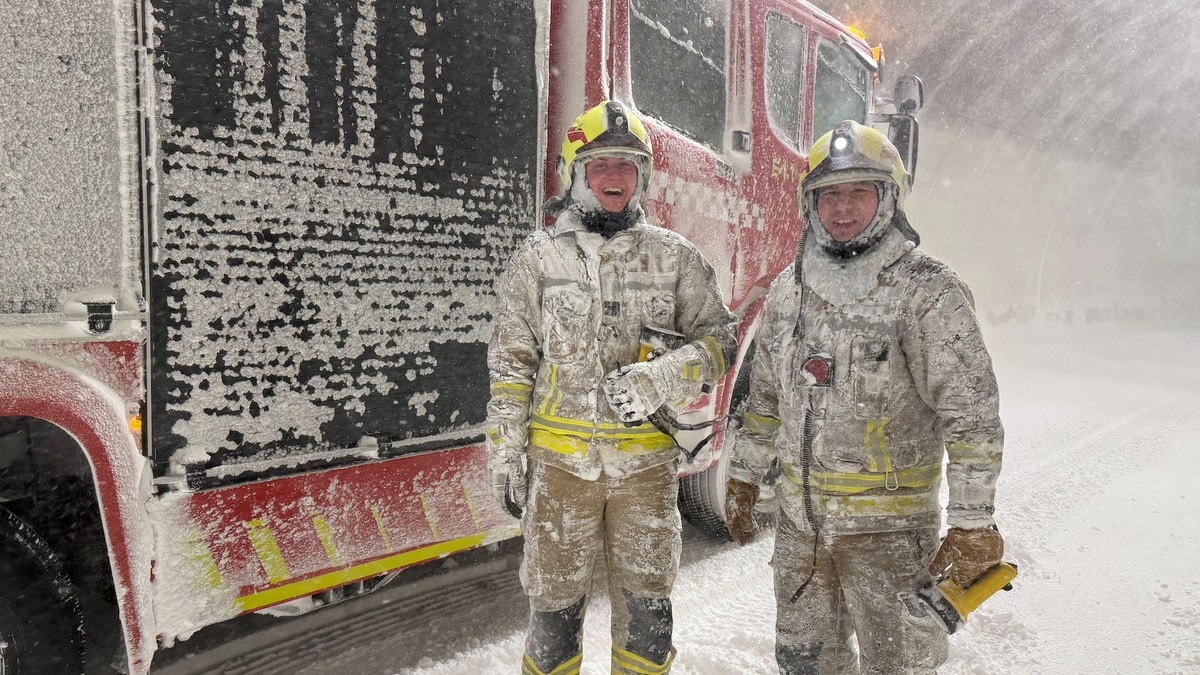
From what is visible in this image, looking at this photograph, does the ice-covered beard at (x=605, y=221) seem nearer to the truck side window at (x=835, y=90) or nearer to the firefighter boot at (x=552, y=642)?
the firefighter boot at (x=552, y=642)

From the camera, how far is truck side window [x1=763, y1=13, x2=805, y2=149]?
331cm

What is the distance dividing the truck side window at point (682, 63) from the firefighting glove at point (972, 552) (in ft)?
5.83

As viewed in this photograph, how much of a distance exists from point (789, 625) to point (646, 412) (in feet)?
2.22

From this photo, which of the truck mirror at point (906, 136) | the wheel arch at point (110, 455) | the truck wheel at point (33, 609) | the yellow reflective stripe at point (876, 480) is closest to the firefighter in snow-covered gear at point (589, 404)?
the yellow reflective stripe at point (876, 480)

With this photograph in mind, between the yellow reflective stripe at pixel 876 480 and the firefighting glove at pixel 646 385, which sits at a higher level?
the firefighting glove at pixel 646 385

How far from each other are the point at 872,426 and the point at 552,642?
39.8 inches

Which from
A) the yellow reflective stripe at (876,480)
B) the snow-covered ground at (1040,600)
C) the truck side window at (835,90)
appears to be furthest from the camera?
the truck side window at (835,90)

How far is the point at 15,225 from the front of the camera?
145cm

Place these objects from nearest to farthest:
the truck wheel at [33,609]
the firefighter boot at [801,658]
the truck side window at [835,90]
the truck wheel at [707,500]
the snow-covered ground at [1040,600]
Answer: the truck wheel at [33,609], the firefighter boot at [801,658], the snow-covered ground at [1040,600], the truck wheel at [707,500], the truck side window at [835,90]

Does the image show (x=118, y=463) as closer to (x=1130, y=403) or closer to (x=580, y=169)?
(x=580, y=169)

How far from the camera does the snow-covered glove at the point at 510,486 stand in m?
1.94

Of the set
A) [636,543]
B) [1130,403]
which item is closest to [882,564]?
[636,543]

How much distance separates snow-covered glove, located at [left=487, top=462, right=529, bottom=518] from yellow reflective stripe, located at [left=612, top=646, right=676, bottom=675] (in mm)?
476

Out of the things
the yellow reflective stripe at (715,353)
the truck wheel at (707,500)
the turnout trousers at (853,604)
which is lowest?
the truck wheel at (707,500)
